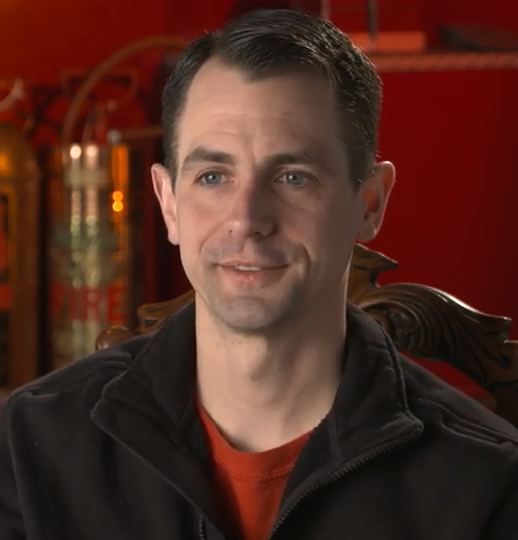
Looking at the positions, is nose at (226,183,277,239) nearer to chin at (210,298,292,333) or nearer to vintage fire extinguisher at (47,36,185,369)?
chin at (210,298,292,333)

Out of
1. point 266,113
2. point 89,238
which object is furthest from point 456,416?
point 89,238

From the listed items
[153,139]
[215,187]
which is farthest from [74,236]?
[215,187]

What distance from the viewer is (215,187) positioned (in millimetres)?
1038

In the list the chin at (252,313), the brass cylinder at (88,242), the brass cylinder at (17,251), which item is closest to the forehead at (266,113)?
the chin at (252,313)

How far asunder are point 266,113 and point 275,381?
24 cm

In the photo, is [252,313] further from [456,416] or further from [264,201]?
[456,416]

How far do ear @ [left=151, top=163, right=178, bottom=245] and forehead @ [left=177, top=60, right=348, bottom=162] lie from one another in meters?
0.10

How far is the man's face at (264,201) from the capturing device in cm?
102

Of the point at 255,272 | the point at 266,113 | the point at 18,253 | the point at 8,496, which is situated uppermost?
the point at 266,113

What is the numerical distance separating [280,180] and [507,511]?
340 mm

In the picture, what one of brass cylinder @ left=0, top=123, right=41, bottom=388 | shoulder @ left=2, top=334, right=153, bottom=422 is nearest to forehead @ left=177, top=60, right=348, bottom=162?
shoulder @ left=2, top=334, right=153, bottom=422

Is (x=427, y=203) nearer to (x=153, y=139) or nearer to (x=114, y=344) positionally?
(x=153, y=139)

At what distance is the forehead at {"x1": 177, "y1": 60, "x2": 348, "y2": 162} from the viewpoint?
1.02 metres

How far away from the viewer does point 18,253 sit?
2617mm
